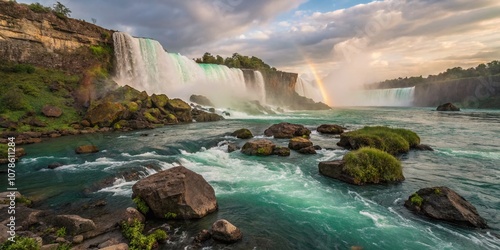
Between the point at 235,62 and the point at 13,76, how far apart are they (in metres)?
66.1

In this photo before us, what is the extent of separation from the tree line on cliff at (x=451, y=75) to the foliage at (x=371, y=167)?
130 m

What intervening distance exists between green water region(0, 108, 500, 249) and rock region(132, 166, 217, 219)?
47 centimetres

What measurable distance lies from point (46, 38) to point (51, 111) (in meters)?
19.7

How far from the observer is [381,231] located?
8.34 meters

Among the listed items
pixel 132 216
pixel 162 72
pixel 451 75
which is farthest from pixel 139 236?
pixel 451 75

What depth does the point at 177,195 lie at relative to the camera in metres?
8.93

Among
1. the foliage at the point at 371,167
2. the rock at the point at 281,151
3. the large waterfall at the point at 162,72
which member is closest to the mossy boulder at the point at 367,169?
the foliage at the point at 371,167

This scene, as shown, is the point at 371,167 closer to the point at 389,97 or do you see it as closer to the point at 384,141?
the point at 384,141

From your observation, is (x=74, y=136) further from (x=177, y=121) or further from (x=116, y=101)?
(x=177, y=121)

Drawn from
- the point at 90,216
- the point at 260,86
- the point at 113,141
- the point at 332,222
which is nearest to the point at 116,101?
the point at 113,141

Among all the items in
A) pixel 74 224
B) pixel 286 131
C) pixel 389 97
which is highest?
pixel 389 97

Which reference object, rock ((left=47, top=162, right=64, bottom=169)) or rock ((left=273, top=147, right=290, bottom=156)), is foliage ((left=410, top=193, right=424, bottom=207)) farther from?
rock ((left=47, top=162, right=64, bottom=169))

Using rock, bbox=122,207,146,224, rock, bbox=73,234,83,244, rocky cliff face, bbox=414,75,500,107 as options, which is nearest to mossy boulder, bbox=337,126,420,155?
rock, bbox=122,207,146,224

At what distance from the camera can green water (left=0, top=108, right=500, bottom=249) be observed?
803 centimetres
